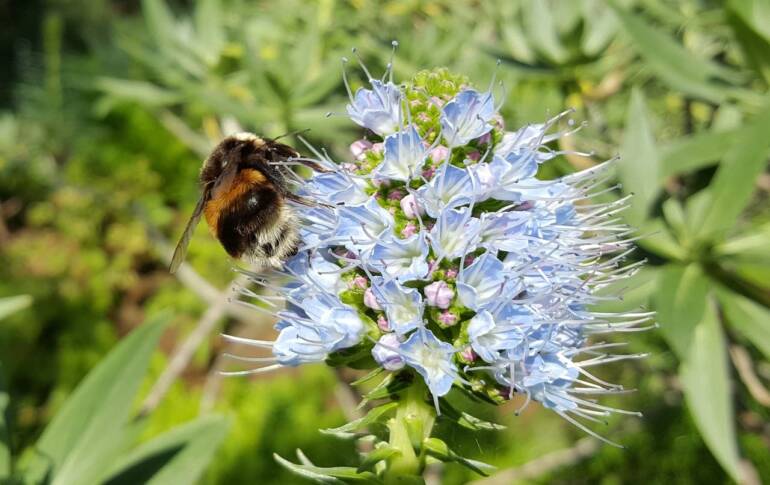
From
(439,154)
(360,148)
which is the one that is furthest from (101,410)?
(439,154)

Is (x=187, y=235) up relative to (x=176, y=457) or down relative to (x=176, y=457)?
up

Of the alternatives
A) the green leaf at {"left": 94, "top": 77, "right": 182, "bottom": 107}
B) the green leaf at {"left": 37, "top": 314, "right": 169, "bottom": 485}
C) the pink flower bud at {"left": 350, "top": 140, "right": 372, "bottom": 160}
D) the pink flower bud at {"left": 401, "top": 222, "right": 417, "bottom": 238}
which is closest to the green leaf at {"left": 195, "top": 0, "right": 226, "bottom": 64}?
the green leaf at {"left": 94, "top": 77, "right": 182, "bottom": 107}

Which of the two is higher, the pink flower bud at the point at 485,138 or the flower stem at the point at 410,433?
the pink flower bud at the point at 485,138

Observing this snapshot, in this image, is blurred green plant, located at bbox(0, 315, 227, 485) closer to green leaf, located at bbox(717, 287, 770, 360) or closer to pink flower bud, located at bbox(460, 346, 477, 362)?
pink flower bud, located at bbox(460, 346, 477, 362)

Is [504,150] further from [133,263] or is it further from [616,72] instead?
[133,263]

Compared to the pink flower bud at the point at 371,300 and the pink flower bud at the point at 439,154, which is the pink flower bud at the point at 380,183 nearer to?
the pink flower bud at the point at 439,154

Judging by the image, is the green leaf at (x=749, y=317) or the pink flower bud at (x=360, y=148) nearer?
the pink flower bud at (x=360, y=148)

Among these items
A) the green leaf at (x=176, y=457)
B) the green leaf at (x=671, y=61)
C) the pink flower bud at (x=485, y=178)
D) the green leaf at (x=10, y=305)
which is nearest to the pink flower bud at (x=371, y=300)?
the pink flower bud at (x=485, y=178)

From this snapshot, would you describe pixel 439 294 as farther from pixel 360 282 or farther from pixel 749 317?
pixel 749 317
